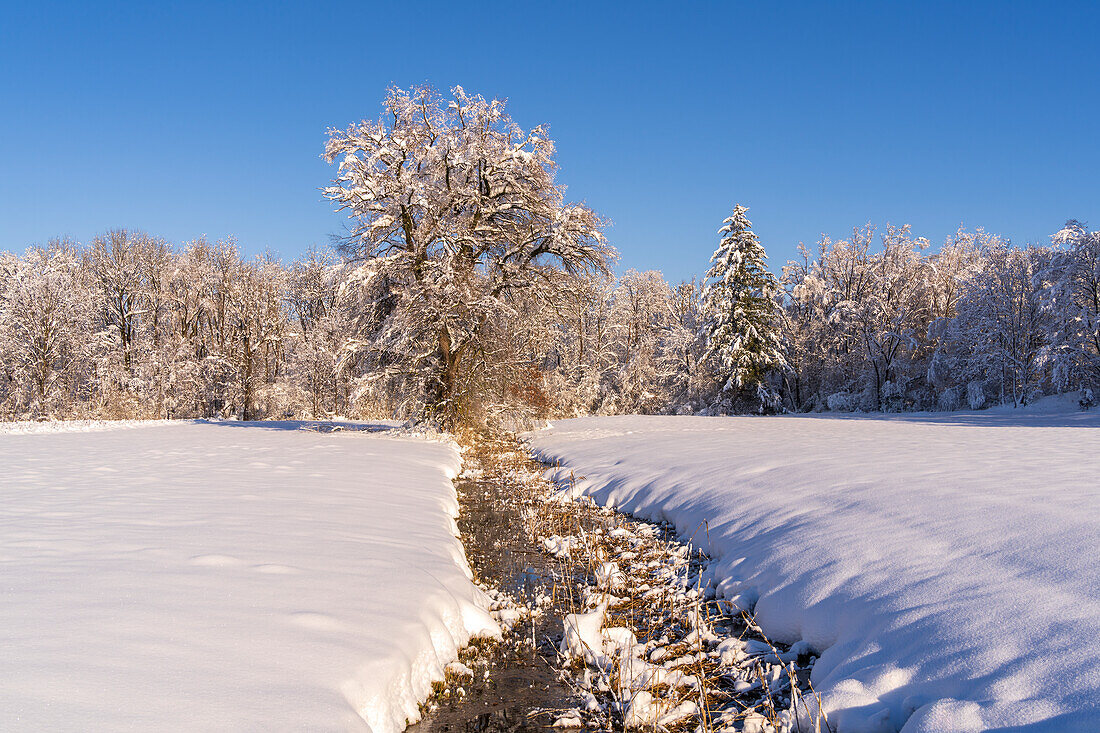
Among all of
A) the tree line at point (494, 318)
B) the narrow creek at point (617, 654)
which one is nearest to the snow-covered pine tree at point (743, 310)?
the tree line at point (494, 318)

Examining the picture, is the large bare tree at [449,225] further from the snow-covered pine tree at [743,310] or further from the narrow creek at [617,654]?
the snow-covered pine tree at [743,310]

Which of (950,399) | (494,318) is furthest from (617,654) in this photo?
(950,399)

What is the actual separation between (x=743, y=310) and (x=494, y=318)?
20.6 m

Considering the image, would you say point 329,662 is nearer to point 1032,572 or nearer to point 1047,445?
point 1032,572

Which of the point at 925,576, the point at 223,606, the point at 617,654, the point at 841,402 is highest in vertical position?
the point at 841,402

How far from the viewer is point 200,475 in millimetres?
8273

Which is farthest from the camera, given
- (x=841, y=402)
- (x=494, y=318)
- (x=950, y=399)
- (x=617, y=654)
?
Result: (x=841, y=402)

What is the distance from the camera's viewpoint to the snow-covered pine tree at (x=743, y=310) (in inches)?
1275

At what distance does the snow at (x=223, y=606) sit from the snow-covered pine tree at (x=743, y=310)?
28575 millimetres

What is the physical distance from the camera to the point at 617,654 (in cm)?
416

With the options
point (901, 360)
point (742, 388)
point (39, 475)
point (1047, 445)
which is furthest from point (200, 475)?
point (901, 360)

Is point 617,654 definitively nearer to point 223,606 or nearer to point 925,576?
point 925,576

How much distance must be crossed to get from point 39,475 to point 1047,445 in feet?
53.9

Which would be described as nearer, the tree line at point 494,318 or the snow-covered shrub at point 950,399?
the tree line at point 494,318
